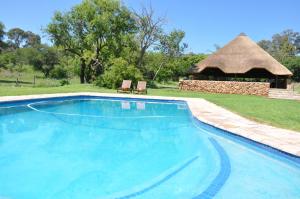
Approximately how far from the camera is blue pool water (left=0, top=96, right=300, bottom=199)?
14.7 ft

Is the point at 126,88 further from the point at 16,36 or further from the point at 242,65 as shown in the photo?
the point at 16,36

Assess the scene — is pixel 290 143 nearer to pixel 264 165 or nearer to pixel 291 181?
pixel 264 165

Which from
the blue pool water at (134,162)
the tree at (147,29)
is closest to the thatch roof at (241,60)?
the tree at (147,29)

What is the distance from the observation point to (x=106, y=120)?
1066cm

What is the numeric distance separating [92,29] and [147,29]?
4.42 meters

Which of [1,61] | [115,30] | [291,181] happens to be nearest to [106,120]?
[291,181]

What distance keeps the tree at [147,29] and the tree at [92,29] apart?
88cm

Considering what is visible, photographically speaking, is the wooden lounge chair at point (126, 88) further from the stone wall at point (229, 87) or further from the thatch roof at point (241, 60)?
the thatch roof at point (241, 60)

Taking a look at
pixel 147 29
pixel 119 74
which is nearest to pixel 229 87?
pixel 119 74

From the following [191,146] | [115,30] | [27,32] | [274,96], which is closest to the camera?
[191,146]

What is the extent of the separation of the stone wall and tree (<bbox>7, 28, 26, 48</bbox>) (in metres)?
64.7

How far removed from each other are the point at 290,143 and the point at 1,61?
131ft

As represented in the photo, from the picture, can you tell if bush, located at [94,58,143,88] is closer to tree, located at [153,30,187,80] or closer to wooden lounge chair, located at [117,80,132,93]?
wooden lounge chair, located at [117,80,132,93]

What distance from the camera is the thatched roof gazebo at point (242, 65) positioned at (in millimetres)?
22547
